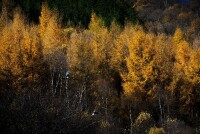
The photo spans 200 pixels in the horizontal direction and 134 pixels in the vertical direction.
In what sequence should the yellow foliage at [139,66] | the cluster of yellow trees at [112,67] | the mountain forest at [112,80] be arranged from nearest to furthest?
1. the mountain forest at [112,80]
2. the cluster of yellow trees at [112,67]
3. the yellow foliage at [139,66]

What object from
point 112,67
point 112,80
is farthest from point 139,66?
point 112,67

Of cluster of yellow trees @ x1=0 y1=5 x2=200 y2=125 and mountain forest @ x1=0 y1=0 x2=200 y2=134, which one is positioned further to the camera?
cluster of yellow trees @ x1=0 y1=5 x2=200 y2=125

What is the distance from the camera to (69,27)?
78250mm

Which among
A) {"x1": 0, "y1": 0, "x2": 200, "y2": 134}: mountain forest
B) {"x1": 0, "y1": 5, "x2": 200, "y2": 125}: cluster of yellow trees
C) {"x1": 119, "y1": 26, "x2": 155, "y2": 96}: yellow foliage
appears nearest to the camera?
{"x1": 0, "y1": 0, "x2": 200, "y2": 134}: mountain forest

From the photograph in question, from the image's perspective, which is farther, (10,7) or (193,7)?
(193,7)

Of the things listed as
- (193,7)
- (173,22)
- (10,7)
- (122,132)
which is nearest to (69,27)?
(10,7)

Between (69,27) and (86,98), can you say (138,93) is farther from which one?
(69,27)

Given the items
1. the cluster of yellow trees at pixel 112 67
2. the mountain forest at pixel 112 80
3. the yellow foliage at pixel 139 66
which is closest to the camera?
the mountain forest at pixel 112 80

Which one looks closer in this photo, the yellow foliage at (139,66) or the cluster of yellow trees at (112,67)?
the cluster of yellow trees at (112,67)

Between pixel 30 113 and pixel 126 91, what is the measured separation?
67.4 ft

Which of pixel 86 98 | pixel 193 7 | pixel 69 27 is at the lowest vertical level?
pixel 86 98

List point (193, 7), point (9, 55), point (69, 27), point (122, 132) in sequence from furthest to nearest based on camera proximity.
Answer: point (193, 7)
point (69, 27)
point (9, 55)
point (122, 132)

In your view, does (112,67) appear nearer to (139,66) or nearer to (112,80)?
(112,80)

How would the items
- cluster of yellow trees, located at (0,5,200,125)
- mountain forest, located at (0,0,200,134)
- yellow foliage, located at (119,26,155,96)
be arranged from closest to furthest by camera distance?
mountain forest, located at (0,0,200,134), cluster of yellow trees, located at (0,5,200,125), yellow foliage, located at (119,26,155,96)
